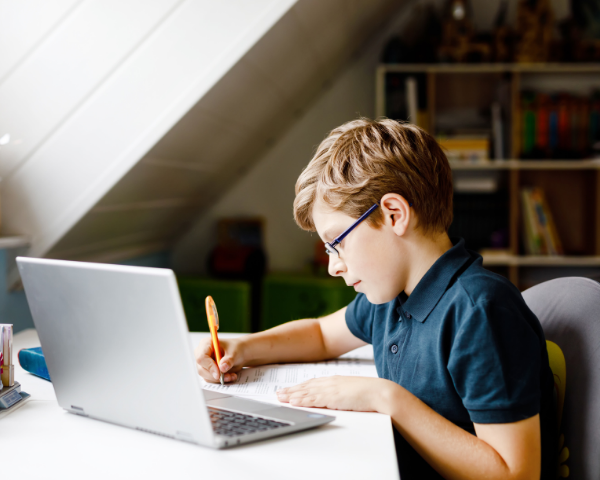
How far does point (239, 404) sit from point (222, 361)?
15 centimetres

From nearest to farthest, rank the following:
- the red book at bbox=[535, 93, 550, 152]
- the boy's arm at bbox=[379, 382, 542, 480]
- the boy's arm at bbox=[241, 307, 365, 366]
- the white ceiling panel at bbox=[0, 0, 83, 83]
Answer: the boy's arm at bbox=[379, 382, 542, 480]
the boy's arm at bbox=[241, 307, 365, 366]
the white ceiling panel at bbox=[0, 0, 83, 83]
the red book at bbox=[535, 93, 550, 152]

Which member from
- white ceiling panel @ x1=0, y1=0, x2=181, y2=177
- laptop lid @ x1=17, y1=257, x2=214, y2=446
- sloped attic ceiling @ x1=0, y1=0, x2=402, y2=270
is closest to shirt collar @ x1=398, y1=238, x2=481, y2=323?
laptop lid @ x1=17, y1=257, x2=214, y2=446

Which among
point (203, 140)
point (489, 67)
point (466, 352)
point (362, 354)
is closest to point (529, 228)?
point (489, 67)

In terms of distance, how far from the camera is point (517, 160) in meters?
2.77

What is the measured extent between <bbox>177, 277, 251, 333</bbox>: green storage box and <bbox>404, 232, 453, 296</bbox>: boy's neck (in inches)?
74.3

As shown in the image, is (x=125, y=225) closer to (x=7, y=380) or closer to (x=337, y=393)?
(x=7, y=380)

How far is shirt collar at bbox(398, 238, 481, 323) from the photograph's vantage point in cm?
89

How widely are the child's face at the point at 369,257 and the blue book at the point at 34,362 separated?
530 mm

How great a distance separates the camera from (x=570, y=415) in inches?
35.0

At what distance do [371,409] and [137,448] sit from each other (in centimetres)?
32

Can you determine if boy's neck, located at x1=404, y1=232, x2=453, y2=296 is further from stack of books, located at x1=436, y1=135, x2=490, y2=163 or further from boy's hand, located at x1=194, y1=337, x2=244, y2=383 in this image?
stack of books, located at x1=436, y1=135, x2=490, y2=163

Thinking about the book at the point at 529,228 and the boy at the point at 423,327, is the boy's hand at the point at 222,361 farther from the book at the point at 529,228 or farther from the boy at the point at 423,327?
the book at the point at 529,228

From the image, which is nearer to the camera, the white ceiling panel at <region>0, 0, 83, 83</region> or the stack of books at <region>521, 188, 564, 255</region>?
the white ceiling panel at <region>0, 0, 83, 83</region>

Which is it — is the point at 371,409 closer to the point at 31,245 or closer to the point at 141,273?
the point at 141,273
